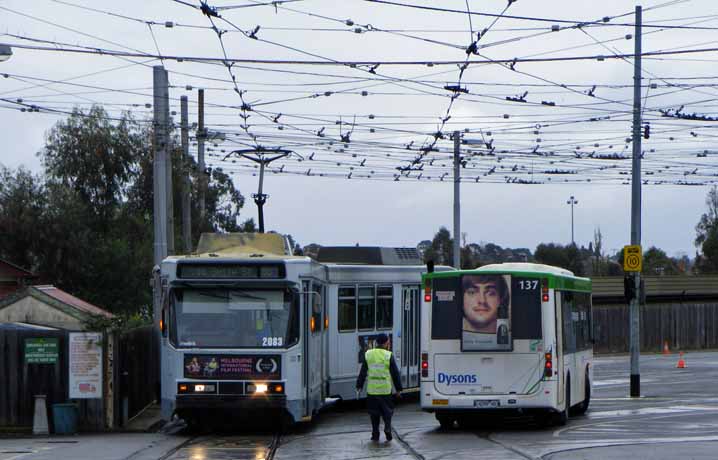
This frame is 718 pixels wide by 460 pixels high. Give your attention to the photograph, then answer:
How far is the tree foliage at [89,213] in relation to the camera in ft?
169

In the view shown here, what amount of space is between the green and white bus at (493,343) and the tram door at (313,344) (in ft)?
6.24

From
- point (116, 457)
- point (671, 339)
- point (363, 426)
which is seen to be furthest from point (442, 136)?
point (671, 339)

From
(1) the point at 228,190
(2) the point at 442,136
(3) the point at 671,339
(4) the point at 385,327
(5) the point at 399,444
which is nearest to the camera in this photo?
(5) the point at 399,444

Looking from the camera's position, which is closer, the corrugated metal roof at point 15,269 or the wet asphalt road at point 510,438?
the wet asphalt road at point 510,438

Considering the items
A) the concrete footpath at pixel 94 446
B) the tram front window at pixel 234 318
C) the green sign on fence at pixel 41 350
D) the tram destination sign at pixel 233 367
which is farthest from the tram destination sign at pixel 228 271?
the green sign on fence at pixel 41 350

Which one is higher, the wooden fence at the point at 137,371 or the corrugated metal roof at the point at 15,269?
the corrugated metal roof at the point at 15,269

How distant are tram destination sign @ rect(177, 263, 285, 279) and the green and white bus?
263cm

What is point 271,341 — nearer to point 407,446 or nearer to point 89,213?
point 407,446

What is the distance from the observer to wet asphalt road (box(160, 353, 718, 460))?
1717 cm

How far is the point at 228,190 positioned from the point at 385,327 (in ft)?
147

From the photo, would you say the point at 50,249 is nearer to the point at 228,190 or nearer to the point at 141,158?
the point at 141,158

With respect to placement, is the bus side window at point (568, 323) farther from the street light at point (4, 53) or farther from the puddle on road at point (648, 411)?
the street light at point (4, 53)

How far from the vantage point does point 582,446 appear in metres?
17.9

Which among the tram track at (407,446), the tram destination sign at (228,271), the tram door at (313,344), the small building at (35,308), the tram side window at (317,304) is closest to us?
the tram track at (407,446)
